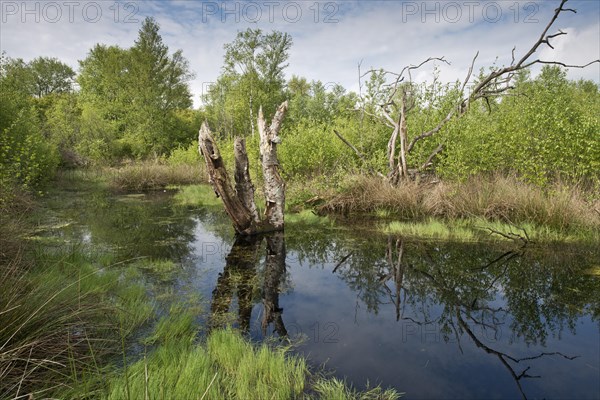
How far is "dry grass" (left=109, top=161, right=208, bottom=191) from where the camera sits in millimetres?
19781

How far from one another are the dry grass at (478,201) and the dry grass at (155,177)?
42.4ft

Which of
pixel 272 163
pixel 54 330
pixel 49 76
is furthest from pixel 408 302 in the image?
pixel 49 76

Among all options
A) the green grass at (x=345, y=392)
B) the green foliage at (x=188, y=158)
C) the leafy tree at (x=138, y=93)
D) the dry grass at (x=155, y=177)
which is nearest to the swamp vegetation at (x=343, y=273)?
the green grass at (x=345, y=392)

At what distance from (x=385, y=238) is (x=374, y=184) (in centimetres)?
314

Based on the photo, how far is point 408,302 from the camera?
4961mm

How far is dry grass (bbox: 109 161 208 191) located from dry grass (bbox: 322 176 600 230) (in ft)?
42.4

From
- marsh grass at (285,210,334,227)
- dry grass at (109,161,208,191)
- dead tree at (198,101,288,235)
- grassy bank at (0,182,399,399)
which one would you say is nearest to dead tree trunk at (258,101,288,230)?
dead tree at (198,101,288,235)

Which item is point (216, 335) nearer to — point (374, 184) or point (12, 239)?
point (12, 239)

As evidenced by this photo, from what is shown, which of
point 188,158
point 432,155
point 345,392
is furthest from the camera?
point 188,158

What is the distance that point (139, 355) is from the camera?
3328 mm

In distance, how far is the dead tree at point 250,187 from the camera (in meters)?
8.08

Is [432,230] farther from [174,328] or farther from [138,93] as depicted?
[138,93]

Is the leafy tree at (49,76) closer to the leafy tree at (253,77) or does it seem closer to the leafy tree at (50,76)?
the leafy tree at (50,76)

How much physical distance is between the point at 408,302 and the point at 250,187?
16.8 feet
